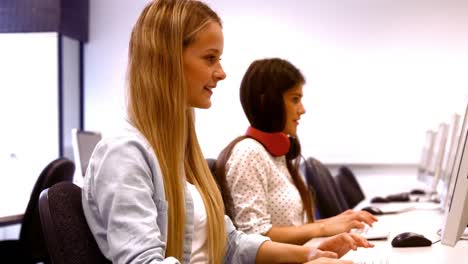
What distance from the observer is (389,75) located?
16.3 ft

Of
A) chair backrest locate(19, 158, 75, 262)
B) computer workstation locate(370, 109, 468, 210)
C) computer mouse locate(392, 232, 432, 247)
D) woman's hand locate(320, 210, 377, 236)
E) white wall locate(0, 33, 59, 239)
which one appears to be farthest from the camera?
white wall locate(0, 33, 59, 239)

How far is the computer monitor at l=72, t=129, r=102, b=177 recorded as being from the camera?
3.23 m

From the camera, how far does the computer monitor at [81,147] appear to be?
323 centimetres

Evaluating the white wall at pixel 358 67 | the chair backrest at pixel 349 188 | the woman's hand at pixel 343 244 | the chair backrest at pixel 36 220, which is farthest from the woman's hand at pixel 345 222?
the white wall at pixel 358 67

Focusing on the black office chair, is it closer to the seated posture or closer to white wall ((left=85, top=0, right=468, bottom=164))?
the seated posture

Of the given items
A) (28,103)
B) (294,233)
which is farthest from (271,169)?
(28,103)

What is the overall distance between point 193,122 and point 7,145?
384 centimetres

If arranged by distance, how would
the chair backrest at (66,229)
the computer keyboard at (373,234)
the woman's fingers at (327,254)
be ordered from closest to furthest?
the chair backrest at (66,229) → the woman's fingers at (327,254) → the computer keyboard at (373,234)

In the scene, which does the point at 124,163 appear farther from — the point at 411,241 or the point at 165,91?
the point at 411,241

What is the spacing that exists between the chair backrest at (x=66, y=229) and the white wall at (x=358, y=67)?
419 centimetres

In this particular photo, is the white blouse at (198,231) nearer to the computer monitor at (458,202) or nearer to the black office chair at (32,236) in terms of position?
the computer monitor at (458,202)

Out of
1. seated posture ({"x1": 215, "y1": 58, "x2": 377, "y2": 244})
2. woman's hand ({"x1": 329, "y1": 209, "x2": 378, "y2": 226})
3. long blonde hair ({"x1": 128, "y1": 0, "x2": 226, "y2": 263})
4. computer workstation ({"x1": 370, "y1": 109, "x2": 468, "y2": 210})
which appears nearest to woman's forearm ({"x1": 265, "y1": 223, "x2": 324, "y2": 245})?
seated posture ({"x1": 215, "y1": 58, "x2": 377, "y2": 244})

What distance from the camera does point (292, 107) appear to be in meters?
1.93

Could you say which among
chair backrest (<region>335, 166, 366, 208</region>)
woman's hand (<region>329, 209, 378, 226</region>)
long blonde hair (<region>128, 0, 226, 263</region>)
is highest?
long blonde hair (<region>128, 0, 226, 263</region>)
